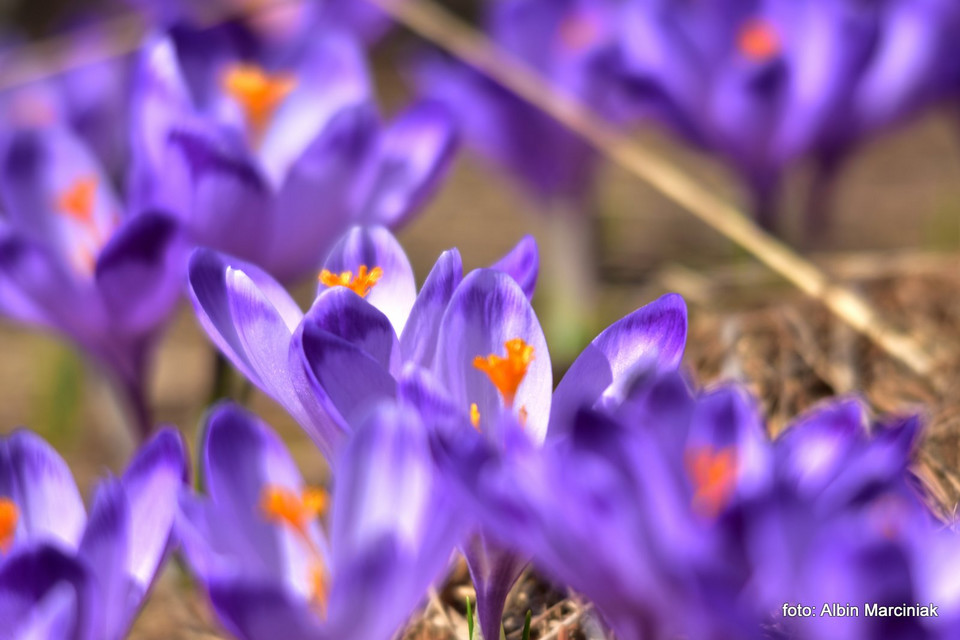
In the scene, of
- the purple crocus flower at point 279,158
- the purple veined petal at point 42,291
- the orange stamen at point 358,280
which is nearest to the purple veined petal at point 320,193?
the purple crocus flower at point 279,158

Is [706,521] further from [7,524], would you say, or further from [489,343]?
[7,524]

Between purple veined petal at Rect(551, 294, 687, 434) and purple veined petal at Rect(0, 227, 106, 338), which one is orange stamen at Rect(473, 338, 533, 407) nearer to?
purple veined petal at Rect(551, 294, 687, 434)

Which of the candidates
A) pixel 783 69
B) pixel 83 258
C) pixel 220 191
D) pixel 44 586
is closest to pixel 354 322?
pixel 44 586

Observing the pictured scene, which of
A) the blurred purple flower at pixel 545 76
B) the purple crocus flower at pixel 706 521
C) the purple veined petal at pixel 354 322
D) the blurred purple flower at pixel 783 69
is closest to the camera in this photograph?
the purple crocus flower at pixel 706 521

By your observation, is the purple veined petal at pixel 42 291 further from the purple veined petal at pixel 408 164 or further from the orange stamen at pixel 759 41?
the orange stamen at pixel 759 41

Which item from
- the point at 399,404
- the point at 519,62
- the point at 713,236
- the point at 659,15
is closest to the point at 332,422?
the point at 399,404

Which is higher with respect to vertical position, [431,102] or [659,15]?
[659,15]

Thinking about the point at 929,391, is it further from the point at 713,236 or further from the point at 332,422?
the point at 713,236

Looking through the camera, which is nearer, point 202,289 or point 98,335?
point 202,289

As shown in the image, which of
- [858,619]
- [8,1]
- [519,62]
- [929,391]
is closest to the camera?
[858,619]
